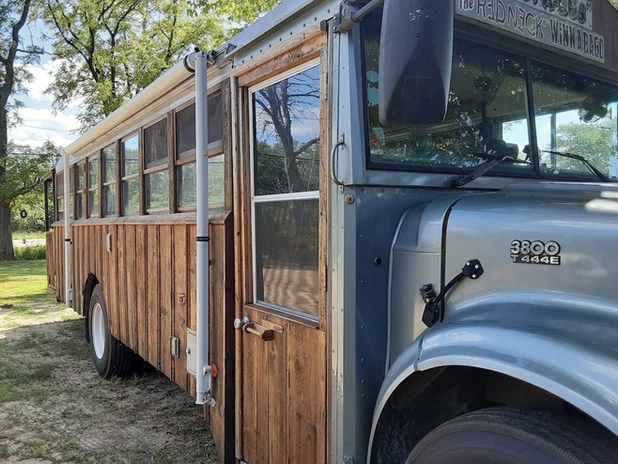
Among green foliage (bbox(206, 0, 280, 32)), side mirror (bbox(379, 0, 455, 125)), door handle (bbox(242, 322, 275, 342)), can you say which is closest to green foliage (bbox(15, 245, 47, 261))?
green foliage (bbox(206, 0, 280, 32))

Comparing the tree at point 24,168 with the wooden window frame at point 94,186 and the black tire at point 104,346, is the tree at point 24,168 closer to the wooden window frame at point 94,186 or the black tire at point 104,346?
the wooden window frame at point 94,186

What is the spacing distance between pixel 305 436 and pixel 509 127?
1.60 metres

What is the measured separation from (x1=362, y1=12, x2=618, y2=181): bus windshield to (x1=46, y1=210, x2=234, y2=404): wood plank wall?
3.86 feet

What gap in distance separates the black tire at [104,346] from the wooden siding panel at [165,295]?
1583mm

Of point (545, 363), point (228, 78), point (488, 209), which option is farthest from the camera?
point (228, 78)

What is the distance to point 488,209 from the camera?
5.63 ft

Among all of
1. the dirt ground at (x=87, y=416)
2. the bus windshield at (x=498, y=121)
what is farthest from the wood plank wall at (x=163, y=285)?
the bus windshield at (x=498, y=121)

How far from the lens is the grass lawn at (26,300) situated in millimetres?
9109

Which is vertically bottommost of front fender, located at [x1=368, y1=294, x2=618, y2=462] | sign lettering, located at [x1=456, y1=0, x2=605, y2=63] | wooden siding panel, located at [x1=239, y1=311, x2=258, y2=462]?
wooden siding panel, located at [x1=239, y1=311, x2=258, y2=462]

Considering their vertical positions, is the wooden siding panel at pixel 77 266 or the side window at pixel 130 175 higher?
the side window at pixel 130 175

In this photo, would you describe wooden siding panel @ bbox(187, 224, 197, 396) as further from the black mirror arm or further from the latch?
the latch

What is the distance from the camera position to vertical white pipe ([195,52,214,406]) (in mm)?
2840

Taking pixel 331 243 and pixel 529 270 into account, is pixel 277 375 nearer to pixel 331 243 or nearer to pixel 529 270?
pixel 331 243

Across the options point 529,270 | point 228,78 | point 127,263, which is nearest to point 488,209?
point 529,270
